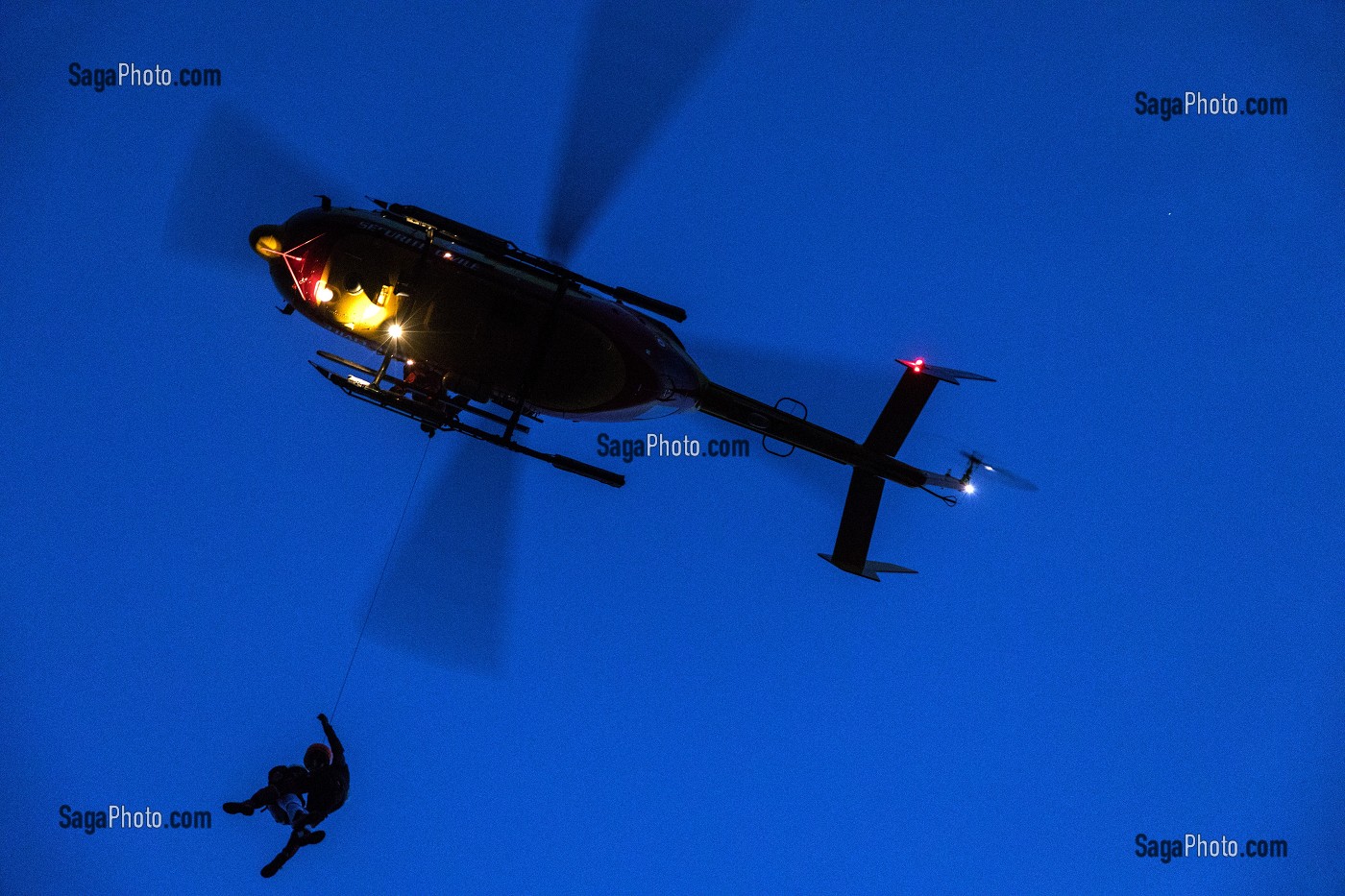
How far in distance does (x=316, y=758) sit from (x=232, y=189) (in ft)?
17.7

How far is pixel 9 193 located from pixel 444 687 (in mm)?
6465

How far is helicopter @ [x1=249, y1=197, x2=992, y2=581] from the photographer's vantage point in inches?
219

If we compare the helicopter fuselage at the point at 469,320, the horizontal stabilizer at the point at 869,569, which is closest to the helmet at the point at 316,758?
the helicopter fuselage at the point at 469,320

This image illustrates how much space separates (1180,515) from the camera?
734cm

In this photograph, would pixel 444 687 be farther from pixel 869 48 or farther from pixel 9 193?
pixel 869 48

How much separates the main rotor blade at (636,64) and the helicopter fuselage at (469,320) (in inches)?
73.6

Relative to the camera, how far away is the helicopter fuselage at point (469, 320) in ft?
18.3

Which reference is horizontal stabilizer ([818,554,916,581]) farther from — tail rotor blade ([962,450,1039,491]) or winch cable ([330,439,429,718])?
winch cable ([330,439,429,718])

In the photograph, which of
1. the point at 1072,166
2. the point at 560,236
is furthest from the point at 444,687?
the point at 1072,166

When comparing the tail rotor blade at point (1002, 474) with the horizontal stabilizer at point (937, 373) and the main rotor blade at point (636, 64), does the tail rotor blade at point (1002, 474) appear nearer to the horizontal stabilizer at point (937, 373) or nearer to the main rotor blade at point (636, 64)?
the horizontal stabilizer at point (937, 373)

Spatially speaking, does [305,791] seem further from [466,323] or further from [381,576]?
[466,323]

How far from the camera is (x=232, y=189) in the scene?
6.98 metres

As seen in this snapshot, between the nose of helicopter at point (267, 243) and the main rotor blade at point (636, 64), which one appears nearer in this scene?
the nose of helicopter at point (267, 243)

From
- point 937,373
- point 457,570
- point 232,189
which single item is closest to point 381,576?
point 457,570
